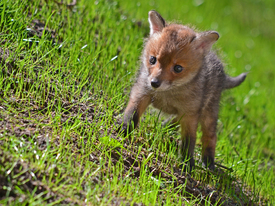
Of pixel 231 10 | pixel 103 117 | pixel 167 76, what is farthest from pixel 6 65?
pixel 231 10

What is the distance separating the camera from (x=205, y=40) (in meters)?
4.01

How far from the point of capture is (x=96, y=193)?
274cm

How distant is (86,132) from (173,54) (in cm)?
125

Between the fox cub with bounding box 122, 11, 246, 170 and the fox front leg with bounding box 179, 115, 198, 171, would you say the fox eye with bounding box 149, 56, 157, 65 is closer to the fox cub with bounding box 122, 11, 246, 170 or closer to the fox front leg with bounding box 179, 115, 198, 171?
the fox cub with bounding box 122, 11, 246, 170

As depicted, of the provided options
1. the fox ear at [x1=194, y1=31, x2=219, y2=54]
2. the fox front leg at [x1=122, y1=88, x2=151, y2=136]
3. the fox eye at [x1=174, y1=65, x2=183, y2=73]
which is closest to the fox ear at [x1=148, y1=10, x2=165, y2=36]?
the fox ear at [x1=194, y1=31, x2=219, y2=54]

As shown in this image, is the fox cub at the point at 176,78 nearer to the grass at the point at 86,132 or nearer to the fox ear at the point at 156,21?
the fox ear at the point at 156,21

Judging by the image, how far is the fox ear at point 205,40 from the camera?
3.93 metres

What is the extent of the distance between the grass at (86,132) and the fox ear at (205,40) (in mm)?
985

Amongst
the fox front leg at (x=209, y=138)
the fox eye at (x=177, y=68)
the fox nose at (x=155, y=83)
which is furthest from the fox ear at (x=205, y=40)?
the fox front leg at (x=209, y=138)

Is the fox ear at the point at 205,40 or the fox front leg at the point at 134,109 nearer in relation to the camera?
the fox front leg at the point at 134,109

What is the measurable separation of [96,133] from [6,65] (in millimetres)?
1200

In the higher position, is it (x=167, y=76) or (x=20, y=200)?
(x=167, y=76)

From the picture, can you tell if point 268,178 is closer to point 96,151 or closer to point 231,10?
point 96,151

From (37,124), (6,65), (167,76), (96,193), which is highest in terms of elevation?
(167,76)
